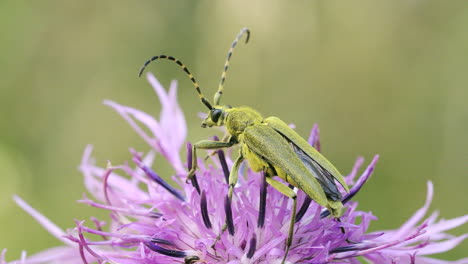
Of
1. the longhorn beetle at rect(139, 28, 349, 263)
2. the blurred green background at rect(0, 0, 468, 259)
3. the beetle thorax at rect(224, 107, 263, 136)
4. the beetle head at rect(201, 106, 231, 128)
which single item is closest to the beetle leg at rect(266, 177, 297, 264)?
the longhorn beetle at rect(139, 28, 349, 263)

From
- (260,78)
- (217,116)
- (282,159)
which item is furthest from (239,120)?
(260,78)

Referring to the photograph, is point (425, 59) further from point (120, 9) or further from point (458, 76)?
point (120, 9)

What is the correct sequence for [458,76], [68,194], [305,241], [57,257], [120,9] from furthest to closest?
[120,9]
[458,76]
[68,194]
[57,257]
[305,241]

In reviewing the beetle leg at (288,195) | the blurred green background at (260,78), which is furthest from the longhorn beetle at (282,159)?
the blurred green background at (260,78)

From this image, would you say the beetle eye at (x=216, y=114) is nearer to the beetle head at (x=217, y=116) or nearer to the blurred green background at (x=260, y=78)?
the beetle head at (x=217, y=116)

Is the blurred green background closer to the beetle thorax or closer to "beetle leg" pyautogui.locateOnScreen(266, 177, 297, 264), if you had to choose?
the beetle thorax

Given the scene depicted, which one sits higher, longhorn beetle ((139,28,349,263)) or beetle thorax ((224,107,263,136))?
beetle thorax ((224,107,263,136))

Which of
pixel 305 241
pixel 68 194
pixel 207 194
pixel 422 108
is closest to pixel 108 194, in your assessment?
pixel 207 194
